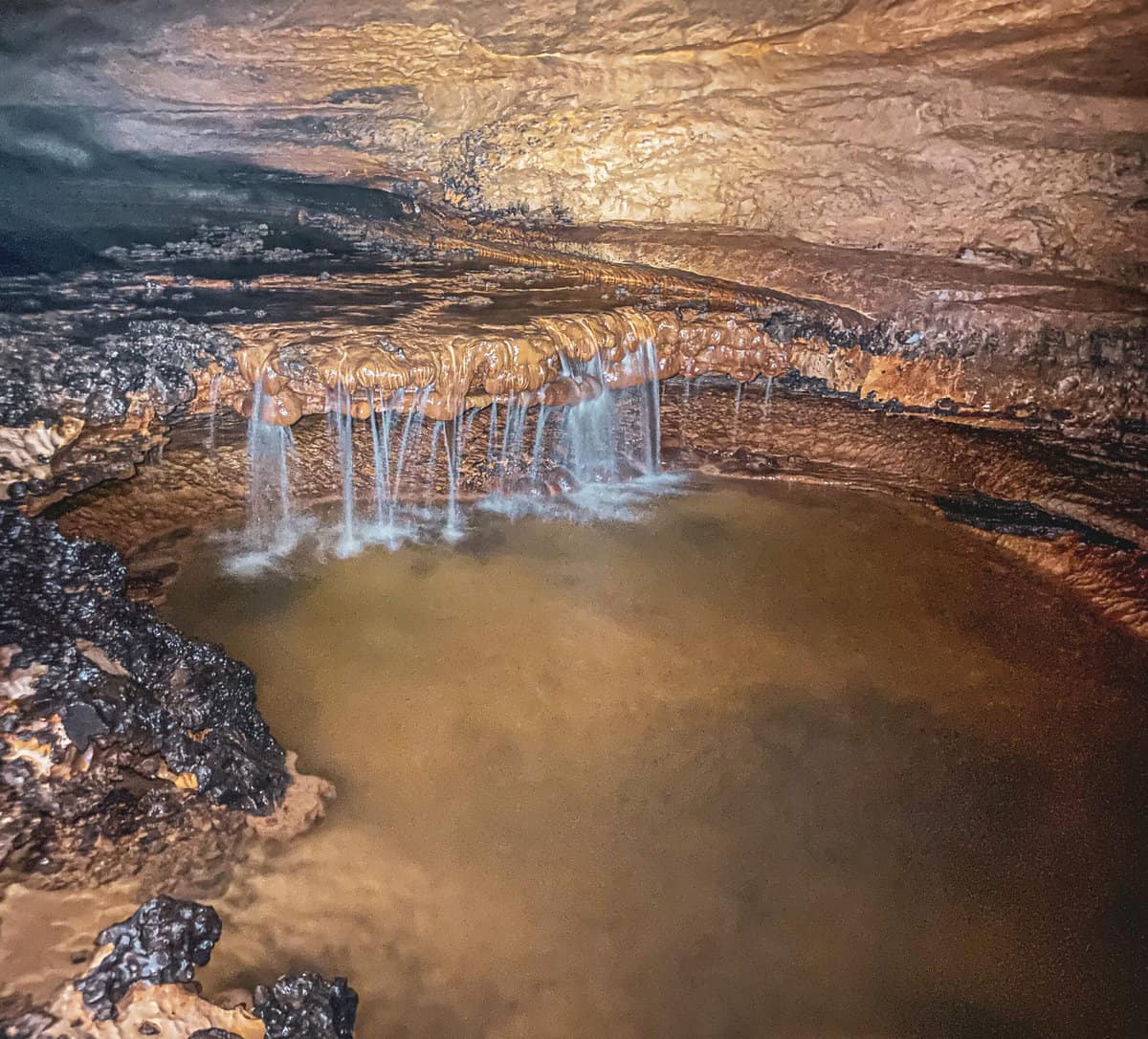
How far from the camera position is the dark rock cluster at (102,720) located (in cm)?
214

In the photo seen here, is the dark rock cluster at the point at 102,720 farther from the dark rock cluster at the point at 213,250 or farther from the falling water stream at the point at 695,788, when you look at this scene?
the dark rock cluster at the point at 213,250

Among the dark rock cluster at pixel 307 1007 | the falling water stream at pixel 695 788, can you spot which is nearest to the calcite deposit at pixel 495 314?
the dark rock cluster at pixel 307 1007

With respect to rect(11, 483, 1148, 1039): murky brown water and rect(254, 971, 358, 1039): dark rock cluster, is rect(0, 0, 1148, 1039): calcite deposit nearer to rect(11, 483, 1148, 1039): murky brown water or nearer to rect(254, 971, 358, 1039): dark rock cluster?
rect(254, 971, 358, 1039): dark rock cluster

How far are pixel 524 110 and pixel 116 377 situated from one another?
12.4ft

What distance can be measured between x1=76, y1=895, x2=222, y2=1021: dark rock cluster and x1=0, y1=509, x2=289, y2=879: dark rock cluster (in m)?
0.24

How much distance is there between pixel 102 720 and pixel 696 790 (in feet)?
6.14

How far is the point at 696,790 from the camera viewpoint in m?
2.61

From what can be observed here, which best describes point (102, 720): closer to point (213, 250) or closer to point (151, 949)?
point (151, 949)

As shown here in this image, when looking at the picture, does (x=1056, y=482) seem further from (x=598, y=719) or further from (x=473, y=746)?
(x=473, y=746)

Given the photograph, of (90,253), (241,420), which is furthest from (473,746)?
(90,253)

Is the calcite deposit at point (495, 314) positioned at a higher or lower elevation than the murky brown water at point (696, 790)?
higher

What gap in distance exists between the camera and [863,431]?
182 inches

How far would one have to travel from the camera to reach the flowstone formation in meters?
1.73

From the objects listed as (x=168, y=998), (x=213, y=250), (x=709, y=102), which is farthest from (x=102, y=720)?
(x=709, y=102)
